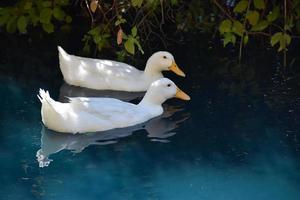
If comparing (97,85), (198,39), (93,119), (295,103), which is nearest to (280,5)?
(198,39)

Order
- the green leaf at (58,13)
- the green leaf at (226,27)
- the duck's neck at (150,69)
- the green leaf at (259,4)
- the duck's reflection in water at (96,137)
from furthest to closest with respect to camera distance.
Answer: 1. the green leaf at (58,13)
2. the green leaf at (259,4)
3. the green leaf at (226,27)
4. the duck's neck at (150,69)
5. the duck's reflection in water at (96,137)

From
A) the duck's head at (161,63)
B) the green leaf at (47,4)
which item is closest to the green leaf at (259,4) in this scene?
the duck's head at (161,63)

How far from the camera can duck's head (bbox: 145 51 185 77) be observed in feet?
19.6

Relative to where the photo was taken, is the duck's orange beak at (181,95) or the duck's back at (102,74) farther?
the duck's back at (102,74)

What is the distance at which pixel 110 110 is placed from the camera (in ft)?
16.8

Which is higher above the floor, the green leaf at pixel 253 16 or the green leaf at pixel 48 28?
the green leaf at pixel 253 16

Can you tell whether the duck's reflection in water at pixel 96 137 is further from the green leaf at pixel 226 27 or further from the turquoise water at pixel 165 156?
the green leaf at pixel 226 27

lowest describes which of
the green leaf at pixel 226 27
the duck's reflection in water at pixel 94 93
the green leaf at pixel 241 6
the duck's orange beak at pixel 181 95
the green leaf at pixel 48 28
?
the duck's reflection in water at pixel 94 93

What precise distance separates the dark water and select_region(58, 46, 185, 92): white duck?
0.12 metres

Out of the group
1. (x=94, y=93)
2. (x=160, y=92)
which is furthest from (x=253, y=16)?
(x=94, y=93)

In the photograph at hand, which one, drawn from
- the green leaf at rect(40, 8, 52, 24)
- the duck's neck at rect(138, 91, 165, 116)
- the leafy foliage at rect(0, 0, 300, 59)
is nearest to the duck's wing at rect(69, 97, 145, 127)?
the duck's neck at rect(138, 91, 165, 116)

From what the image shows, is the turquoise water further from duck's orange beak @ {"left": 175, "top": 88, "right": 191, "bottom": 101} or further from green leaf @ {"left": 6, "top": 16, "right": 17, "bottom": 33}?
green leaf @ {"left": 6, "top": 16, "right": 17, "bottom": 33}

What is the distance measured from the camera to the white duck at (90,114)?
498 centimetres

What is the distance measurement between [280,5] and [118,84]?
1.73 m
